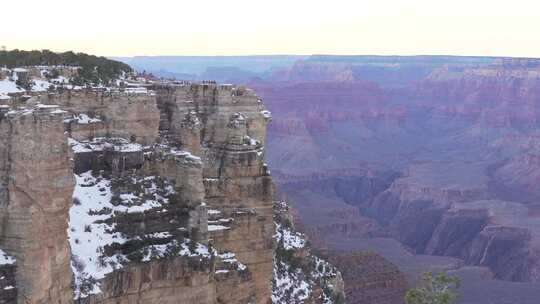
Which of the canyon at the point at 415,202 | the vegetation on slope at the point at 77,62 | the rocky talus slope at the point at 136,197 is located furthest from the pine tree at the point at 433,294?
the canyon at the point at 415,202

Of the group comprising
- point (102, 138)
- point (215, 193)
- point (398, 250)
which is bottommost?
point (398, 250)

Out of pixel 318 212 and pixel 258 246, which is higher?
pixel 258 246

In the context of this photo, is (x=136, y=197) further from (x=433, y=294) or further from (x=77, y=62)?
(x=433, y=294)

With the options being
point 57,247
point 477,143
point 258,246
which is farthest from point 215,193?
point 477,143

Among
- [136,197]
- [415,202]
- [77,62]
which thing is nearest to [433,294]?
[136,197]

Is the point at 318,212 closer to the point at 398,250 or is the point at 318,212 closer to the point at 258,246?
the point at 398,250

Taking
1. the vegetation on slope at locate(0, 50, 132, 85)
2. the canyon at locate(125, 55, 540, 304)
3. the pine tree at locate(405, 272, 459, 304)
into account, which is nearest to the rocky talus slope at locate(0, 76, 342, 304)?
the vegetation on slope at locate(0, 50, 132, 85)

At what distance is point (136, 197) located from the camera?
24.2m

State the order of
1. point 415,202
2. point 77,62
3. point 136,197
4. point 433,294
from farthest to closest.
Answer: point 415,202 → point 77,62 → point 433,294 → point 136,197

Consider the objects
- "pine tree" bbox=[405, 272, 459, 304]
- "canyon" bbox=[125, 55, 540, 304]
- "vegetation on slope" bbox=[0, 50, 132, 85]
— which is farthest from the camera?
"canyon" bbox=[125, 55, 540, 304]

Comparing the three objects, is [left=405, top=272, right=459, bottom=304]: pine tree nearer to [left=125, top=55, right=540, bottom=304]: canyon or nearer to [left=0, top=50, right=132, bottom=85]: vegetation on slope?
[left=0, top=50, right=132, bottom=85]: vegetation on slope

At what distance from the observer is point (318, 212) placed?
117 metres

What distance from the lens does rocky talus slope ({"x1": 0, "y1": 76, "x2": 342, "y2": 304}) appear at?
62.5 ft

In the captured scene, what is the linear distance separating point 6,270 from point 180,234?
661 centimetres
